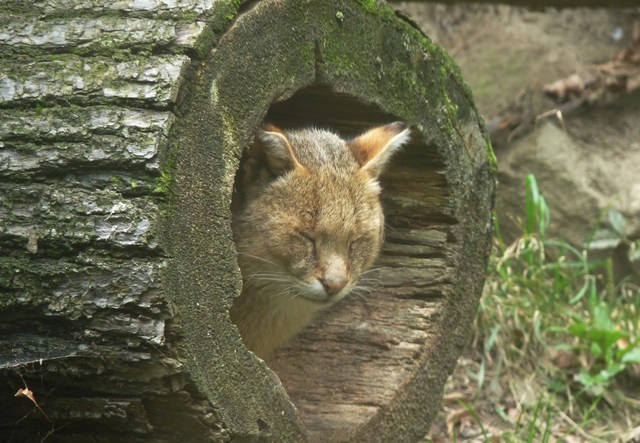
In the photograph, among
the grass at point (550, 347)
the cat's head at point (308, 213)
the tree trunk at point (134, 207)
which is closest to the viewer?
the tree trunk at point (134, 207)

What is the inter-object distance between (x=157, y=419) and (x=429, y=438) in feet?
7.21

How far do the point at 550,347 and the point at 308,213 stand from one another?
7.96 ft

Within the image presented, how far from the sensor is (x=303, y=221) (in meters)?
3.90

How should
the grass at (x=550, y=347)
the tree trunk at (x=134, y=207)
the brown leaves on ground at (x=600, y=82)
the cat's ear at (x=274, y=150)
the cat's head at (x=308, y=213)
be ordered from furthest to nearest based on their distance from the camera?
A: 1. the brown leaves on ground at (x=600, y=82)
2. the grass at (x=550, y=347)
3. the cat's head at (x=308, y=213)
4. the cat's ear at (x=274, y=150)
5. the tree trunk at (x=134, y=207)

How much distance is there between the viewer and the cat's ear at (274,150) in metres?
3.69

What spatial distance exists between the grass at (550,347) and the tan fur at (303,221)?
1.49m

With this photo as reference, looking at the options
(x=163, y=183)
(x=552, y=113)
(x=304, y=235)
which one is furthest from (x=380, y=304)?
(x=552, y=113)

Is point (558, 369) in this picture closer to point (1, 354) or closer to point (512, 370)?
point (512, 370)

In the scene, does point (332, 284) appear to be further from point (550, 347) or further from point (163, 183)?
point (550, 347)

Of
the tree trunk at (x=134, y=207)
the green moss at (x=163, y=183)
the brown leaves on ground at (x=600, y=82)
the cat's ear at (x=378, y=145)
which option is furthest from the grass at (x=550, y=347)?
the green moss at (x=163, y=183)

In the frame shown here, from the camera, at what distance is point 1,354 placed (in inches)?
111

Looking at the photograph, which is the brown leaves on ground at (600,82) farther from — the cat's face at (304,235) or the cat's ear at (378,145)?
the cat's face at (304,235)

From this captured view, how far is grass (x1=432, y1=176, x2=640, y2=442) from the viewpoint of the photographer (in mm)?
5285

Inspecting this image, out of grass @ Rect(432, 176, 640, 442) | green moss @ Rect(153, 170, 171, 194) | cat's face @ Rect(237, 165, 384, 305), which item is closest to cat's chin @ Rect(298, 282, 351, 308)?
cat's face @ Rect(237, 165, 384, 305)
